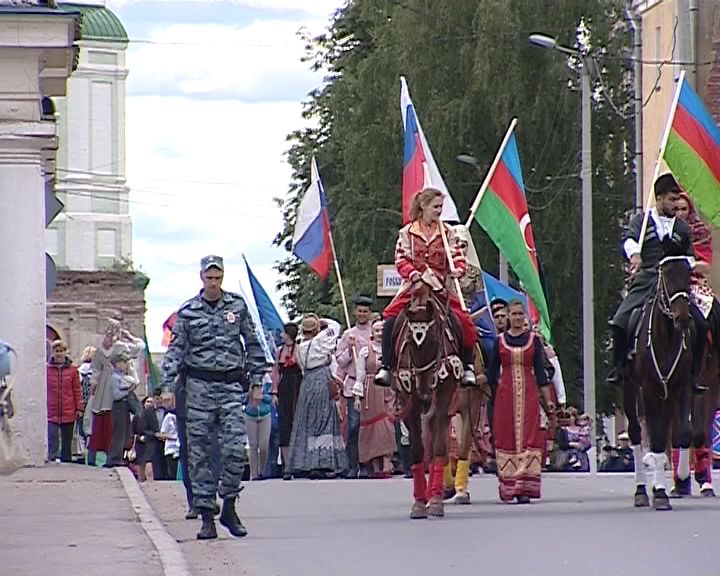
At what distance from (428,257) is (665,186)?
2110 mm

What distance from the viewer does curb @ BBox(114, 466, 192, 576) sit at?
14423 millimetres

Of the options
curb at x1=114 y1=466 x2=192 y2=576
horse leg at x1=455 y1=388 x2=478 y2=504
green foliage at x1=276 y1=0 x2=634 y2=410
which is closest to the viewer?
curb at x1=114 y1=466 x2=192 y2=576

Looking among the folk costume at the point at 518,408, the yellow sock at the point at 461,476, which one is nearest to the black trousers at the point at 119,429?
the yellow sock at the point at 461,476

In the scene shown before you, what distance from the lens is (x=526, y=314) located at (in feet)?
68.5

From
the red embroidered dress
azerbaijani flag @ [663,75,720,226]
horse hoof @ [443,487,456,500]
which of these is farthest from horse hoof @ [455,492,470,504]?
azerbaijani flag @ [663,75,720,226]

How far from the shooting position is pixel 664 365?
61.8 feet

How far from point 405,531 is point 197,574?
303 cm

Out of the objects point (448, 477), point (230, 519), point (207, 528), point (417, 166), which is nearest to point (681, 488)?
point (448, 477)

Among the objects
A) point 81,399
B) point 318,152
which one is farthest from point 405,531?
point 318,152

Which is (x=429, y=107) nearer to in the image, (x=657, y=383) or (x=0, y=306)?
(x=0, y=306)

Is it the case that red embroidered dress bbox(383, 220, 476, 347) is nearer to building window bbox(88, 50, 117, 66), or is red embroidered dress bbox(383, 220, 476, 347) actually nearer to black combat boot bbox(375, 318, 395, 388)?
black combat boot bbox(375, 318, 395, 388)

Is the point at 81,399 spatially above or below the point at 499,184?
below

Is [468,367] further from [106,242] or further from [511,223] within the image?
[106,242]

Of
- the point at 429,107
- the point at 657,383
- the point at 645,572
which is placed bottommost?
the point at 645,572
